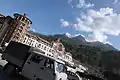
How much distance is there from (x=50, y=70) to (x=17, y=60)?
2.75m

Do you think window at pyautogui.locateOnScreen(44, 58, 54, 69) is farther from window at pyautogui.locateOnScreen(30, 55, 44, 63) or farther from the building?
the building

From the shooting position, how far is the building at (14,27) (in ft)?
226

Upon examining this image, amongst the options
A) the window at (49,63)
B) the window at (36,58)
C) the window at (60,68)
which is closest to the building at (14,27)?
the window at (36,58)

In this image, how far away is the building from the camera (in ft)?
226

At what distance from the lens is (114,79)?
55.0 feet

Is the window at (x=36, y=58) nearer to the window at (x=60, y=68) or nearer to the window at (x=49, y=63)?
the window at (x=49, y=63)

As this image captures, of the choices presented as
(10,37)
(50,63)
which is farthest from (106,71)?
(10,37)

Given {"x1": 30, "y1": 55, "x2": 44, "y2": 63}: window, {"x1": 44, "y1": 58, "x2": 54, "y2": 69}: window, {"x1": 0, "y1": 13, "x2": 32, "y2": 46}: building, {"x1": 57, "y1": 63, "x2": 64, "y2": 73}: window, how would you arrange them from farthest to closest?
{"x1": 0, "y1": 13, "x2": 32, "y2": 46}: building → {"x1": 30, "y1": 55, "x2": 44, "y2": 63}: window → {"x1": 57, "y1": 63, "x2": 64, "y2": 73}: window → {"x1": 44, "y1": 58, "x2": 54, "y2": 69}: window

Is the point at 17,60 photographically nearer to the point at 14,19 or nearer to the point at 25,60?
the point at 25,60

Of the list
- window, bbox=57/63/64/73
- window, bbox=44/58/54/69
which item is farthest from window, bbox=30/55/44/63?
window, bbox=57/63/64/73

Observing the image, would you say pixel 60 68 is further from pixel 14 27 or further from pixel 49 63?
pixel 14 27

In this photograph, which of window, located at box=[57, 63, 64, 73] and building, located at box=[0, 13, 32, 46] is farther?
building, located at box=[0, 13, 32, 46]

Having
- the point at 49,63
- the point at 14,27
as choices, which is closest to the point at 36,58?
the point at 49,63

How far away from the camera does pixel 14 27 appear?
2751 inches
